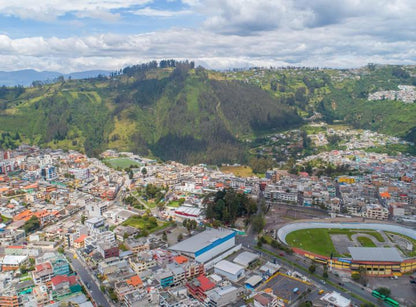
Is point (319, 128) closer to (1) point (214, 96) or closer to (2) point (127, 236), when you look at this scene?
(1) point (214, 96)

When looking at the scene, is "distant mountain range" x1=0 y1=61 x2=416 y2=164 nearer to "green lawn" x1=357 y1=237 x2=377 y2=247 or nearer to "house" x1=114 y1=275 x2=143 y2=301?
"green lawn" x1=357 y1=237 x2=377 y2=247

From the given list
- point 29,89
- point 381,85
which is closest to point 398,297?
point 381,85

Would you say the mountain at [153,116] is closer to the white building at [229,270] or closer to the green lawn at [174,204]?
the green lawn at [174,204]

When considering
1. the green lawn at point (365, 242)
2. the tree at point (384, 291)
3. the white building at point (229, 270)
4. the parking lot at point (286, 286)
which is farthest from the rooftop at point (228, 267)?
the green lawn at point (365, 242)

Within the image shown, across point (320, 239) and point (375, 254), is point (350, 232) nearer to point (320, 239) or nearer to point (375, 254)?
point (320, 239)

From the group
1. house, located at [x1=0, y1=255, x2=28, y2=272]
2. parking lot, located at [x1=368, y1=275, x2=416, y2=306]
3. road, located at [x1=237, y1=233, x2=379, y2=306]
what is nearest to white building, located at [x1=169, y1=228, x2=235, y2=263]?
road, located at [x1=237, y1=233, x2=379, y2=306]

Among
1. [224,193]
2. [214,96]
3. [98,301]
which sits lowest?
[98,301]
